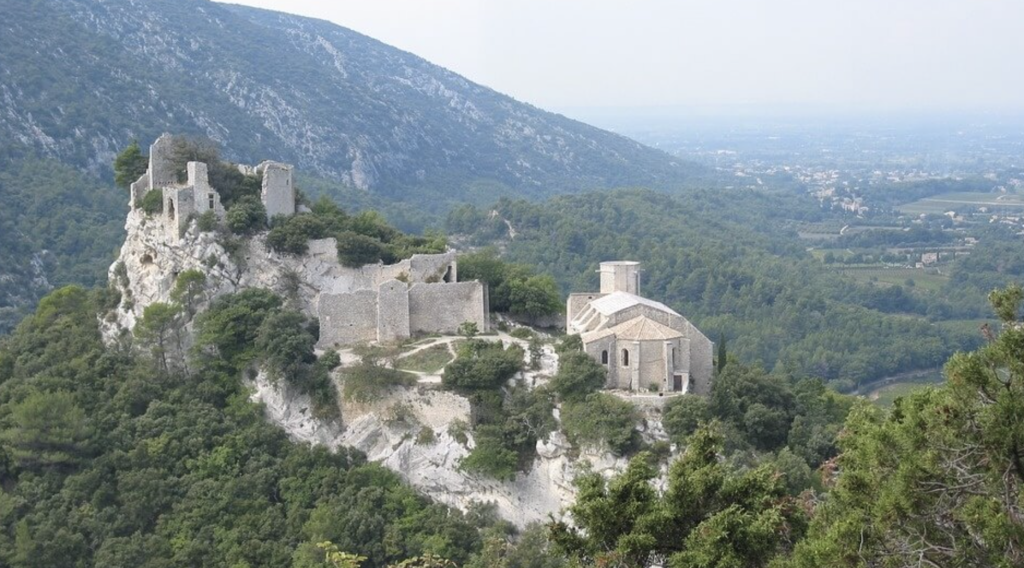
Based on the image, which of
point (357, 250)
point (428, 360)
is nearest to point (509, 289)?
point (357, 250)

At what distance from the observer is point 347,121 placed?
13200 cm

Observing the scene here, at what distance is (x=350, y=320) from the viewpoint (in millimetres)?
35406

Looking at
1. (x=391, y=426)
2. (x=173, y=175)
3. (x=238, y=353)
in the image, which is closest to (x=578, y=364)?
(x=391, y=426)

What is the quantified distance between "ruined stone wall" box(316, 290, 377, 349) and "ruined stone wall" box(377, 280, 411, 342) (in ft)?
0.93

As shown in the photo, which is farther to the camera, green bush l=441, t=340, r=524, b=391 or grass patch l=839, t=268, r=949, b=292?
grass patch l=839, t=268, r=949, b=292

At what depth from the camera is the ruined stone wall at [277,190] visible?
39.2 m

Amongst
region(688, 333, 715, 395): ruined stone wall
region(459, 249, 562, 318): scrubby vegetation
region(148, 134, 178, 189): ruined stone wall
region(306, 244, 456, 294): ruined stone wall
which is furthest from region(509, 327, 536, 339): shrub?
region(148, 134, 178, 189): ruined stone wall

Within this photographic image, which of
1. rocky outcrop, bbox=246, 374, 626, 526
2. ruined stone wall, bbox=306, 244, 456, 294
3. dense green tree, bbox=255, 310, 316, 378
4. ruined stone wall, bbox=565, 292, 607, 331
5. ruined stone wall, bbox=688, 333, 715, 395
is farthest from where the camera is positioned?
ruined stone wall, bbox=565, 292, 607, 331

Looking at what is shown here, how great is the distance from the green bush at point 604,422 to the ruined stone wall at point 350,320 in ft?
25.5

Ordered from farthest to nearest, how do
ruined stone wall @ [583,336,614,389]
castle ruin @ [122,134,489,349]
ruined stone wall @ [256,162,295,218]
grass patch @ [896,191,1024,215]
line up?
grass patch @ [896,191,1024,215], ruined stone wall @ [256,162,295,218], castle ruin @ [122,134,489,349], ruined stone wall @ [583,336,614,389]

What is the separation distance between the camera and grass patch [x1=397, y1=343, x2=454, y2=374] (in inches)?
1325

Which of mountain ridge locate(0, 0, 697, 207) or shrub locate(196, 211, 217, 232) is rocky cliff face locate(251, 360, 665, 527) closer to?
shrub locate(196, 211, 217, 232)

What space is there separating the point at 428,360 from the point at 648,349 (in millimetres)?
6642

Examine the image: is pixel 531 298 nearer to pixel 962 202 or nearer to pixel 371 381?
pixel 371 381
